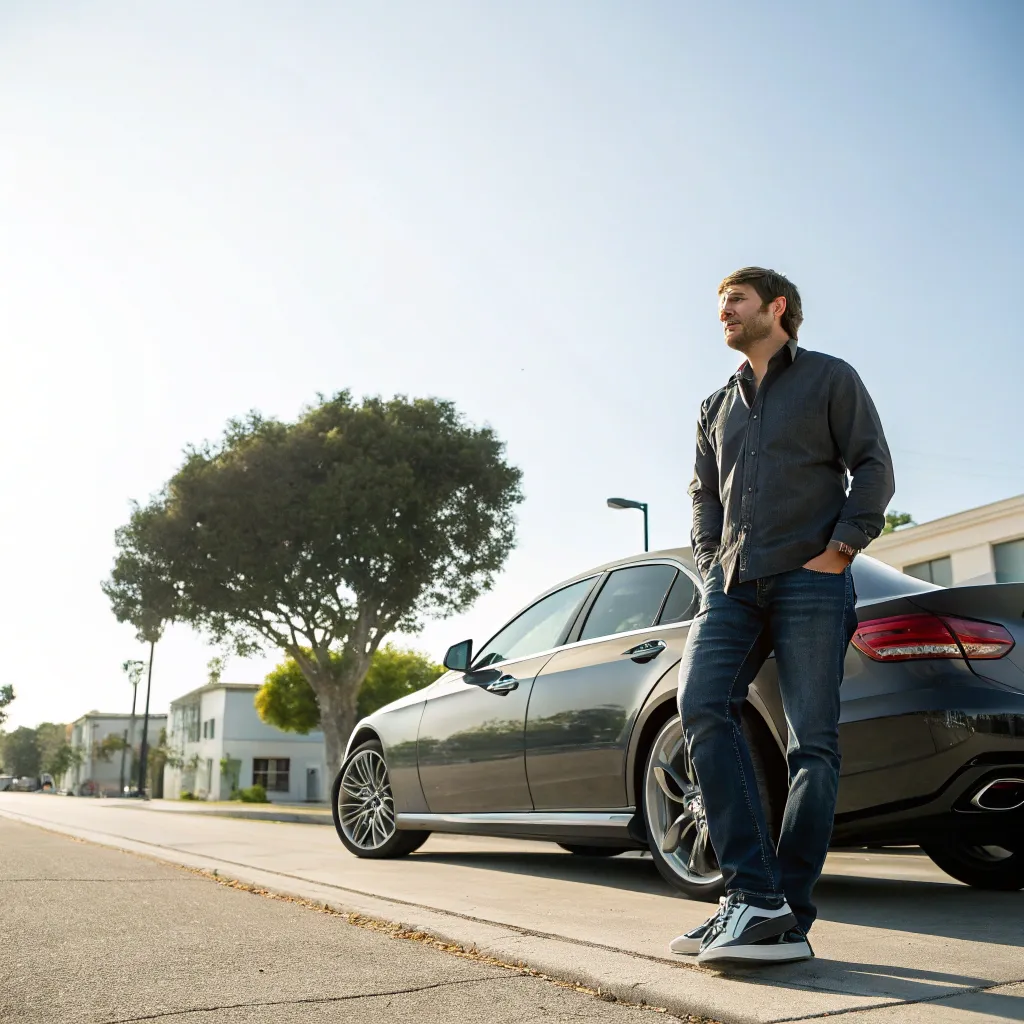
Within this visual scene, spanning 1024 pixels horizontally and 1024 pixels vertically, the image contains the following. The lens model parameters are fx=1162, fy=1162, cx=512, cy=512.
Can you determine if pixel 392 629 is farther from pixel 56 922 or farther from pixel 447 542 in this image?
pixel 56 922

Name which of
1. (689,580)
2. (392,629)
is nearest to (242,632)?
(392,629)

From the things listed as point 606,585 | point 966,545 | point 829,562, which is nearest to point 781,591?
point 829,562

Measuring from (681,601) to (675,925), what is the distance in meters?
1.51

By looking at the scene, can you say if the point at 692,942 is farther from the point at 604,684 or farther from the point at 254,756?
the point at 254,756

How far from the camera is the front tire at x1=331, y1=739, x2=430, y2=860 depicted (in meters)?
6.90

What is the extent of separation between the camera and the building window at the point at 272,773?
2559 inches

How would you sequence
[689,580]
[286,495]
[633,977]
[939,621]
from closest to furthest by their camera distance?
[633,977]
[939,621]
[689,580]
[286,495]

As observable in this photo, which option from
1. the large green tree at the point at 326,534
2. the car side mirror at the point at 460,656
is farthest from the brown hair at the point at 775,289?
the large green tree at the point at 326,534

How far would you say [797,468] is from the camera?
3.39 metres

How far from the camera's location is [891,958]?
3230mm

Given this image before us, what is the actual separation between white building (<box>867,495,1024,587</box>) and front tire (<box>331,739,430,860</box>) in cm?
2882

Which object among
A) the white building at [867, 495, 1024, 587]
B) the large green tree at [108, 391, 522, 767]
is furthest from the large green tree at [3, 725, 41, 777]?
the white building at [867, 495, 1024, 587]

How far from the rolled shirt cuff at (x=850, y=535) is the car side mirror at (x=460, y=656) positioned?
11.2ft

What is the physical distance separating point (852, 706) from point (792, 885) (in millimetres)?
954
